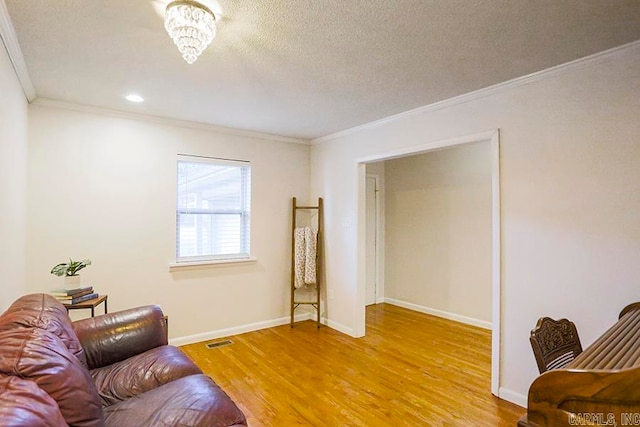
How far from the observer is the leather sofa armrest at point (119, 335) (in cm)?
211

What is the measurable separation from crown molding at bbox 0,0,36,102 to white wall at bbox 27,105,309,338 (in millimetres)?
457

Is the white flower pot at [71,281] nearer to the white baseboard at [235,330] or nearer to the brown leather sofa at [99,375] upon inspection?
the brown leather sofa at [99,375]

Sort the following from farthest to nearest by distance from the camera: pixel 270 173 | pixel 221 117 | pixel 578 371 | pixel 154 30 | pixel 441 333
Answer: pixel 270 173
pixel 441 333
pixel 221 117
pixel 154 30
pixel 578 371

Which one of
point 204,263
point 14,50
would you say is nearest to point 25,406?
point 14,50

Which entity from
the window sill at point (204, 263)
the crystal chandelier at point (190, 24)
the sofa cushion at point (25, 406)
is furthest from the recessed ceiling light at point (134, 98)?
the sofa cushion at point (25, 406)

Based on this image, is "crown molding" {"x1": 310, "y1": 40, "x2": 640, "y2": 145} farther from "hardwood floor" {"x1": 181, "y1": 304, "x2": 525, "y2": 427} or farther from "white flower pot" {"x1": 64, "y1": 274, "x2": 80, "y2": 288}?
"white flower pot" {"x1": 64, "y1": 274, "x2": 80, "y2": 288}

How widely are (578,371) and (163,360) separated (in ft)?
6.84

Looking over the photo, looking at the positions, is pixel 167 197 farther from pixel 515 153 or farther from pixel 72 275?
pixel 515 153

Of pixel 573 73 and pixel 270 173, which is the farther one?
pixel 270 173

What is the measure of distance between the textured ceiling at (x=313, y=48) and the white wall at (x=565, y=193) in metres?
0.20

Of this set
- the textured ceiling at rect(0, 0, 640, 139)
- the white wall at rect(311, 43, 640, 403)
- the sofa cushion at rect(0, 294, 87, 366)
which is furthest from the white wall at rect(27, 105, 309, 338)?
the white wall at rect(311, 43, 640, 403)

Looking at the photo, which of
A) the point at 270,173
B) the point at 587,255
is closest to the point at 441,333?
the point at 587,255

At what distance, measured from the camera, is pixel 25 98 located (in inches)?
113

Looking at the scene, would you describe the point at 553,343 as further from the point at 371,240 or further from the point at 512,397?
the point at 371,240
